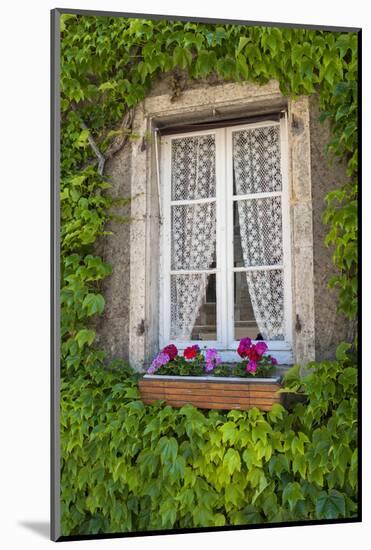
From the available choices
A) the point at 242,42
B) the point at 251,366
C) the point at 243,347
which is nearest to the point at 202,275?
the point at 243,347

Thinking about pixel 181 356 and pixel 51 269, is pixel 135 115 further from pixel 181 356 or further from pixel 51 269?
pixel 181 356

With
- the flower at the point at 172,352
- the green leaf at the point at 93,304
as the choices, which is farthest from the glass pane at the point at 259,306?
the green leaf at the point at 93,304

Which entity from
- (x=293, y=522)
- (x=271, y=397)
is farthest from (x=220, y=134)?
(x=293, y=522)

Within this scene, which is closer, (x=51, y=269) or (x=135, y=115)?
(x=51, y=269)

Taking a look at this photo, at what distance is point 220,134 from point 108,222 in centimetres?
78

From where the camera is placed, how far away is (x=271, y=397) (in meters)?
2.88

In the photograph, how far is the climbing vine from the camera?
2.94m

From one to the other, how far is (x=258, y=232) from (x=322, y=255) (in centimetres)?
36

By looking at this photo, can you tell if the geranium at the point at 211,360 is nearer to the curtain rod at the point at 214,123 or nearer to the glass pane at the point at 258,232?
the glass pane at the point at 258,232

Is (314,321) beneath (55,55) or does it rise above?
beneath

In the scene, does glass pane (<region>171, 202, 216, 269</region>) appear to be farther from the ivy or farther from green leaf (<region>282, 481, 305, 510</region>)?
green leaf (<region>282, 481, 305, 510</region>)

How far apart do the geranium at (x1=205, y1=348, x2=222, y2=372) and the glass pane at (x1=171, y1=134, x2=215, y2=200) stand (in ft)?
2.76

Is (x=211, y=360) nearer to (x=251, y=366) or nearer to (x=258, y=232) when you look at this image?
(x=251, y=366)

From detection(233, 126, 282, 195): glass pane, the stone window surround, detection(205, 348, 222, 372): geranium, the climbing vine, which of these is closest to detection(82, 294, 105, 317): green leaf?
the climbing vine
